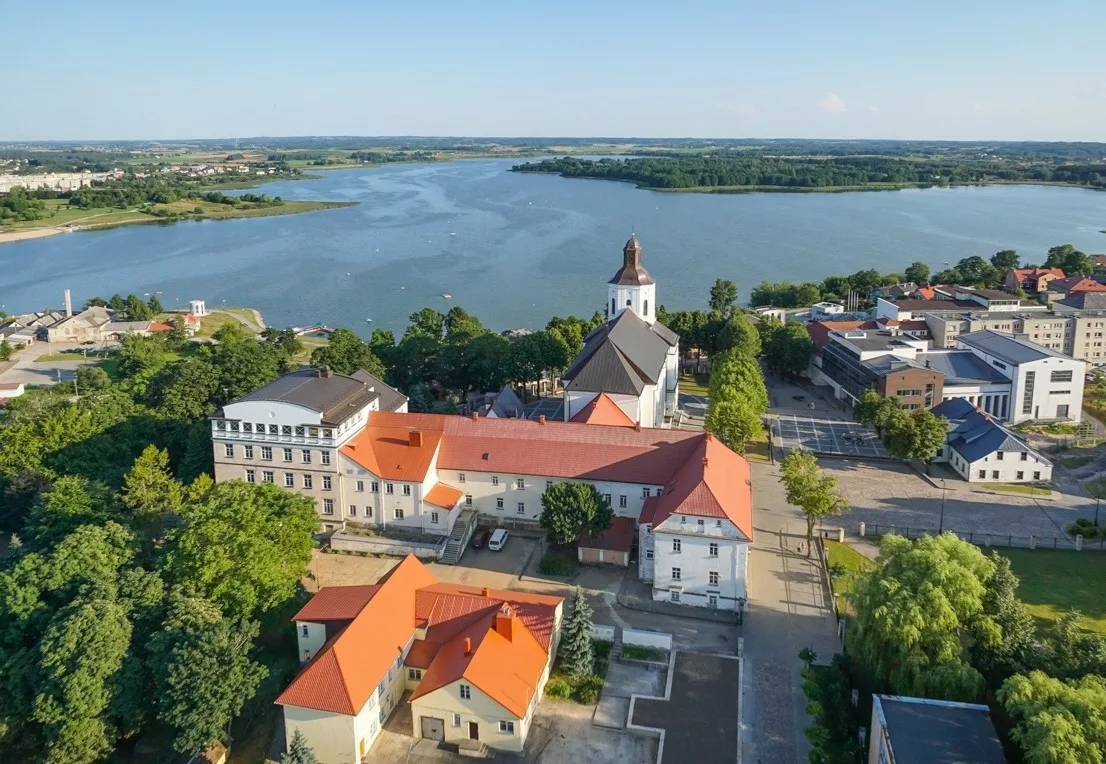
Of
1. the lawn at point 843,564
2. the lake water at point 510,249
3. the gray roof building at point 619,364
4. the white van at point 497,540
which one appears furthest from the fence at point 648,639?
the lake water at point 510,249

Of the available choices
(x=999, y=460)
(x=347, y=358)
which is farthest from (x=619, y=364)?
(x=999, y=460)

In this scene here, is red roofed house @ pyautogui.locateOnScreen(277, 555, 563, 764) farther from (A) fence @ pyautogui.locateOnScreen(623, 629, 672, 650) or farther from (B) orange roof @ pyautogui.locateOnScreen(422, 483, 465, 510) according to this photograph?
(B) orange roof @ pyautogui.locateOnScreen(422, 483, 465, 510)

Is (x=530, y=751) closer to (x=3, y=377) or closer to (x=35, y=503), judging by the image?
(x=35, y=503)

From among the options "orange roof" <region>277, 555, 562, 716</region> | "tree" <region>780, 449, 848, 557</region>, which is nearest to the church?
"tree" <region>780, 449, 848, 557</region>

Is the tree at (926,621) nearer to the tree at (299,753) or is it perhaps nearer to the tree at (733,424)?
the tree at (299,753)

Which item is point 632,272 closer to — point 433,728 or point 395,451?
point 395,451

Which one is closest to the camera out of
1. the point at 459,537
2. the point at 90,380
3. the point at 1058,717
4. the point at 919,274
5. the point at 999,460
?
the point at 1058,717
